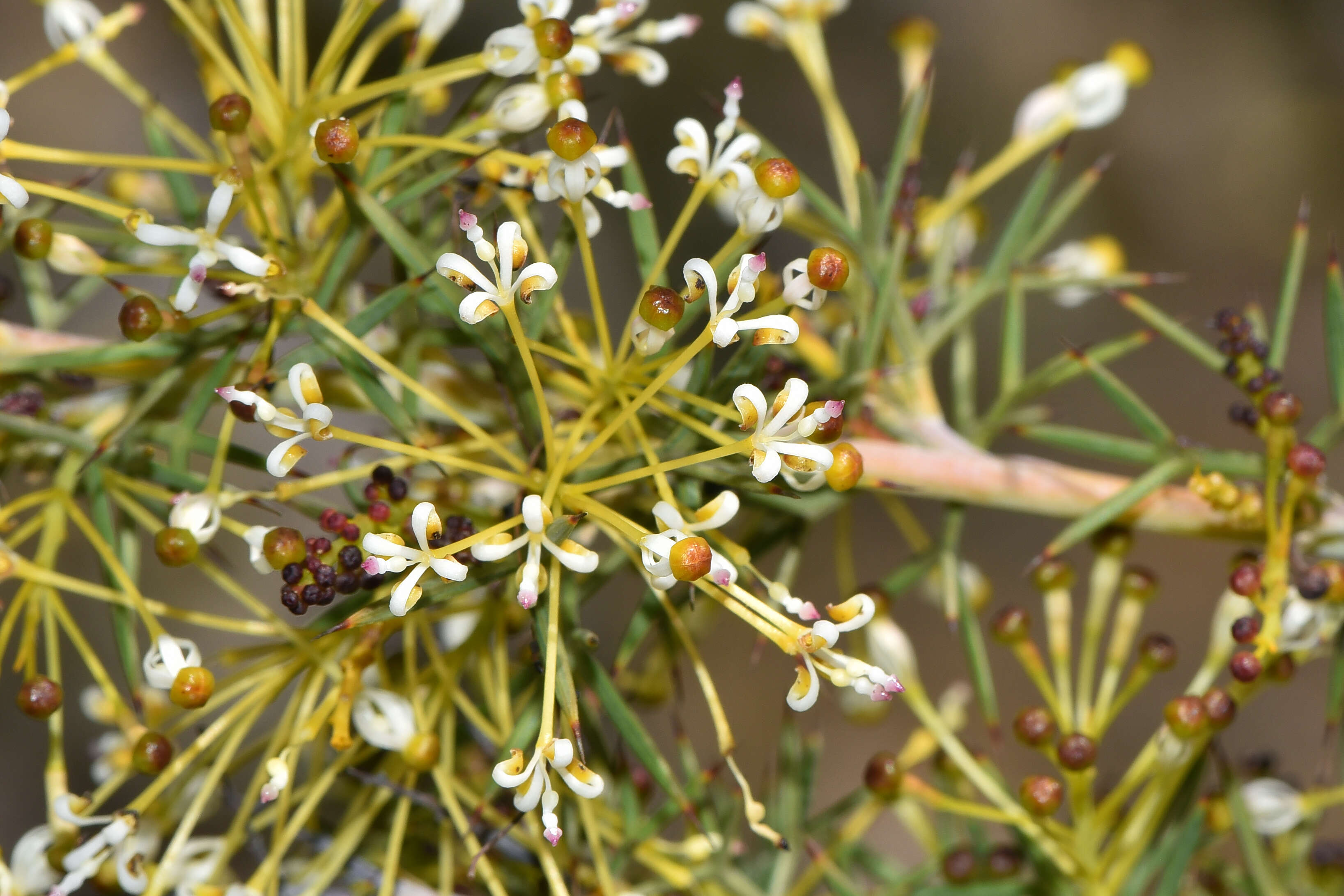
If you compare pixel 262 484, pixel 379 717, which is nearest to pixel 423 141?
pixel 379 717

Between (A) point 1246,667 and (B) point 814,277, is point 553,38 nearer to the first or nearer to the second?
(B) point 814,277

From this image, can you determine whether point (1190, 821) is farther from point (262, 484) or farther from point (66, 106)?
point (66, 106)

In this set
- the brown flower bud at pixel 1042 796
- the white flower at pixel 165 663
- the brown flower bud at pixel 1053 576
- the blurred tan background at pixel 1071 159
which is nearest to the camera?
the white flower at pixel 165 663

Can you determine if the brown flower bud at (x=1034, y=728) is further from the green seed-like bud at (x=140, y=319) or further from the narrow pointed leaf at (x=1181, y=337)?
the green seed-like bud at (x=140, y=319)

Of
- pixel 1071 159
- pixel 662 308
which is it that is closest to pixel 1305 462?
pixel 662 308

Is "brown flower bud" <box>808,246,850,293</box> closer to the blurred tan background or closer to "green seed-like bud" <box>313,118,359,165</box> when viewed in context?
"green seed-like bud" <box>313,118,359,165</box>

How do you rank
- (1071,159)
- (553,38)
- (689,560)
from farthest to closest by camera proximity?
(1071,159) < (553,38) < (689,560)

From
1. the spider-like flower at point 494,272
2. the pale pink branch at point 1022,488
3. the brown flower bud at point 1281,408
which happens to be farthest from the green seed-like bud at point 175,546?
the brown flower bud at point 1281,408
